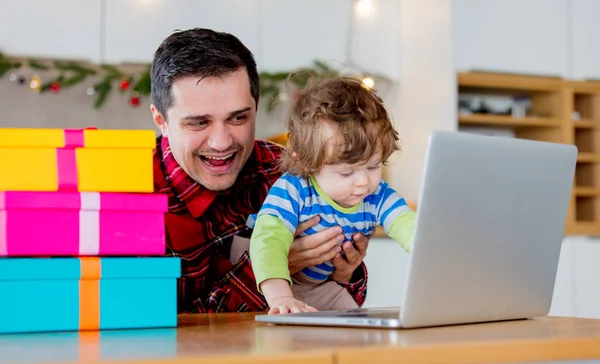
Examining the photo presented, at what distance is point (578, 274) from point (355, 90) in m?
2.46

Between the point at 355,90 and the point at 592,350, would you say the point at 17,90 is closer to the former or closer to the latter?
the point at 355,90

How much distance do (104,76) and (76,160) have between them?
8.15 ft

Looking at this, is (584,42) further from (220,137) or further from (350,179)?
(350,179)

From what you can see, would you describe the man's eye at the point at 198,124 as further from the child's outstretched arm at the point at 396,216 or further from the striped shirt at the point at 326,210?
the child's outstretched arm at the point at 396,216

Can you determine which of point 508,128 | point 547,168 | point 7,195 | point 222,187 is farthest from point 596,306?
point 7,195

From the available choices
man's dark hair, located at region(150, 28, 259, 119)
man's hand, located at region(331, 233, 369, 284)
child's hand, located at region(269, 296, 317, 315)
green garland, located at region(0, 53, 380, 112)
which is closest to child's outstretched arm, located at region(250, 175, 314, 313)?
child's hand, located at region(269, 296, 317, 315)

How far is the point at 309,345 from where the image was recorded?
778 mm

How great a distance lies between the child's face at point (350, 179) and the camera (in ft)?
4.55

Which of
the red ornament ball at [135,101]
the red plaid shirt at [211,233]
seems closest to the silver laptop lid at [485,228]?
the red plaid shirt at [211,233]

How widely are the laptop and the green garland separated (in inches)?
83.6

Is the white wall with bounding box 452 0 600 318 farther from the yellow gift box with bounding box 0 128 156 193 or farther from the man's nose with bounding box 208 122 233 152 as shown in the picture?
the yellow gift box with bounding box 0 128 156 193

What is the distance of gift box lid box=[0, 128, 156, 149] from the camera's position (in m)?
1.02

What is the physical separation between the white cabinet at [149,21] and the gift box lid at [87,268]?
2.42 metres

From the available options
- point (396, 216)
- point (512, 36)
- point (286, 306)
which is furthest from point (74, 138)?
point (512, 36)
